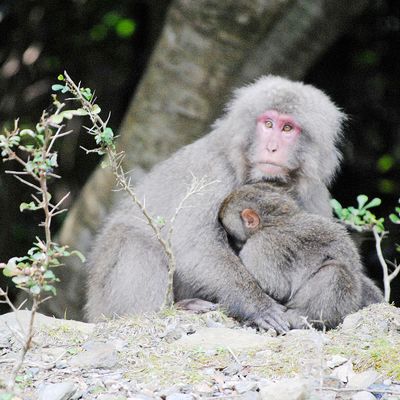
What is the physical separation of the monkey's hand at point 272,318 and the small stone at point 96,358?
52.0 inches

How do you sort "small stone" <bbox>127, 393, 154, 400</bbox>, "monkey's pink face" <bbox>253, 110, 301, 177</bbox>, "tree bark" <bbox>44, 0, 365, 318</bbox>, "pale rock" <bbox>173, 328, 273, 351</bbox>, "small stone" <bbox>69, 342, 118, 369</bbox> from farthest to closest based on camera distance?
"tree bark" <bbox>44, 0, 365, 318</bbox> < "monkey's pink face" <bbox>253, 110, 301, 177</bbox> < "pale rock" <bbox>173, 328, 273, 351</bbox> < "small stone" <bbox>69, 342, 118, 369</bbox> < "small stone" <bbox>127, 393, 154, 400</bbox>

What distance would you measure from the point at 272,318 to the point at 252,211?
0.72m

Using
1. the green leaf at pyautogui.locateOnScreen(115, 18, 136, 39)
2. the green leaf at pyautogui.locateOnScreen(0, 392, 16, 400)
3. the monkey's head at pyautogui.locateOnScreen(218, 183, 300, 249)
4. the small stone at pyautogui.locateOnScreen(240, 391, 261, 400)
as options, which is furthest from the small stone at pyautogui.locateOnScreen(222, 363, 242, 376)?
the green leaf at pyautogui.locateOnScreen(115, 18, 136, 39)

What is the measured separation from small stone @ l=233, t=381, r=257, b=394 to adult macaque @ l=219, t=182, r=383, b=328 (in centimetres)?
126

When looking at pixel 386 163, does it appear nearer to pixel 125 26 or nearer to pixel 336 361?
pixel 125 26

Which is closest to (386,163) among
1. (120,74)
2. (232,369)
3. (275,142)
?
(120,74)

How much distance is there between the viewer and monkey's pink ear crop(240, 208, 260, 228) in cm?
580

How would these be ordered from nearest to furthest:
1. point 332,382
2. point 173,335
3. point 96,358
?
point 332,382 → point 96,358 → point 173,335

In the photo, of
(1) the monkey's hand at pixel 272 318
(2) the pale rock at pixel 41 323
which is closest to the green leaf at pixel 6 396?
(2) the pale rock at pixel 41 323

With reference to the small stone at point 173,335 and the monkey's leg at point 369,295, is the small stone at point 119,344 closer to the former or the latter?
the small stone at point 173,335

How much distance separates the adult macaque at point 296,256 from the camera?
5.61 m

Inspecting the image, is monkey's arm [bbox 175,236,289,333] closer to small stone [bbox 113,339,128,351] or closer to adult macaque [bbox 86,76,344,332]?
adult macaque [bbox 86,76,344,332]

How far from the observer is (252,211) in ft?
19.1

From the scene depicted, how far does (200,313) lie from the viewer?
5.70 m
